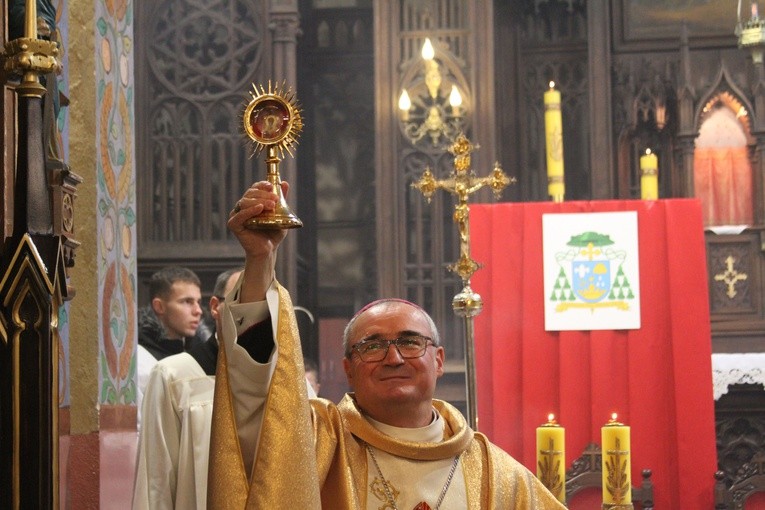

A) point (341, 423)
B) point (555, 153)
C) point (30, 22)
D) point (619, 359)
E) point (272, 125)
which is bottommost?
point (619, 359)

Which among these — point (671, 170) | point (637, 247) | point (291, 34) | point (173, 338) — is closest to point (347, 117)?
point (291, 34)

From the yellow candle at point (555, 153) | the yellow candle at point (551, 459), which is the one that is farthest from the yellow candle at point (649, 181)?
the yellow candle at point (551, 459)

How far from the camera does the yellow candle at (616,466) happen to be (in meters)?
4.07

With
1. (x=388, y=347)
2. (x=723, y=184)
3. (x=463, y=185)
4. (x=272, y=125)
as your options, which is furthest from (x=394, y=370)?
(x=723, y=184)

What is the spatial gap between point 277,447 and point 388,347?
38 cm

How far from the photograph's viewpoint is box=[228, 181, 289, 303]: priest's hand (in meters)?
2.49

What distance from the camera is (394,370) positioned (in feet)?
9.27

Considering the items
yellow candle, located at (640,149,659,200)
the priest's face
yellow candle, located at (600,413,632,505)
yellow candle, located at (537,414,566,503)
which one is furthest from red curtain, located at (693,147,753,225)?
the priest's face

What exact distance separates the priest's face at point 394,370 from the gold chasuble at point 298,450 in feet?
0.18

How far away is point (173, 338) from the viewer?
554 cm

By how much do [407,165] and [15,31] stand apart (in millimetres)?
7324

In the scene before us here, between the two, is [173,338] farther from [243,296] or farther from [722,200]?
[722,200]

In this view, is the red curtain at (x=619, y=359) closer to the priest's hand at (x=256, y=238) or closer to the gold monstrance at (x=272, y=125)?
the priest's hand at (x=256, y=238)

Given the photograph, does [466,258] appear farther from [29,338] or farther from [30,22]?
[29,338]
